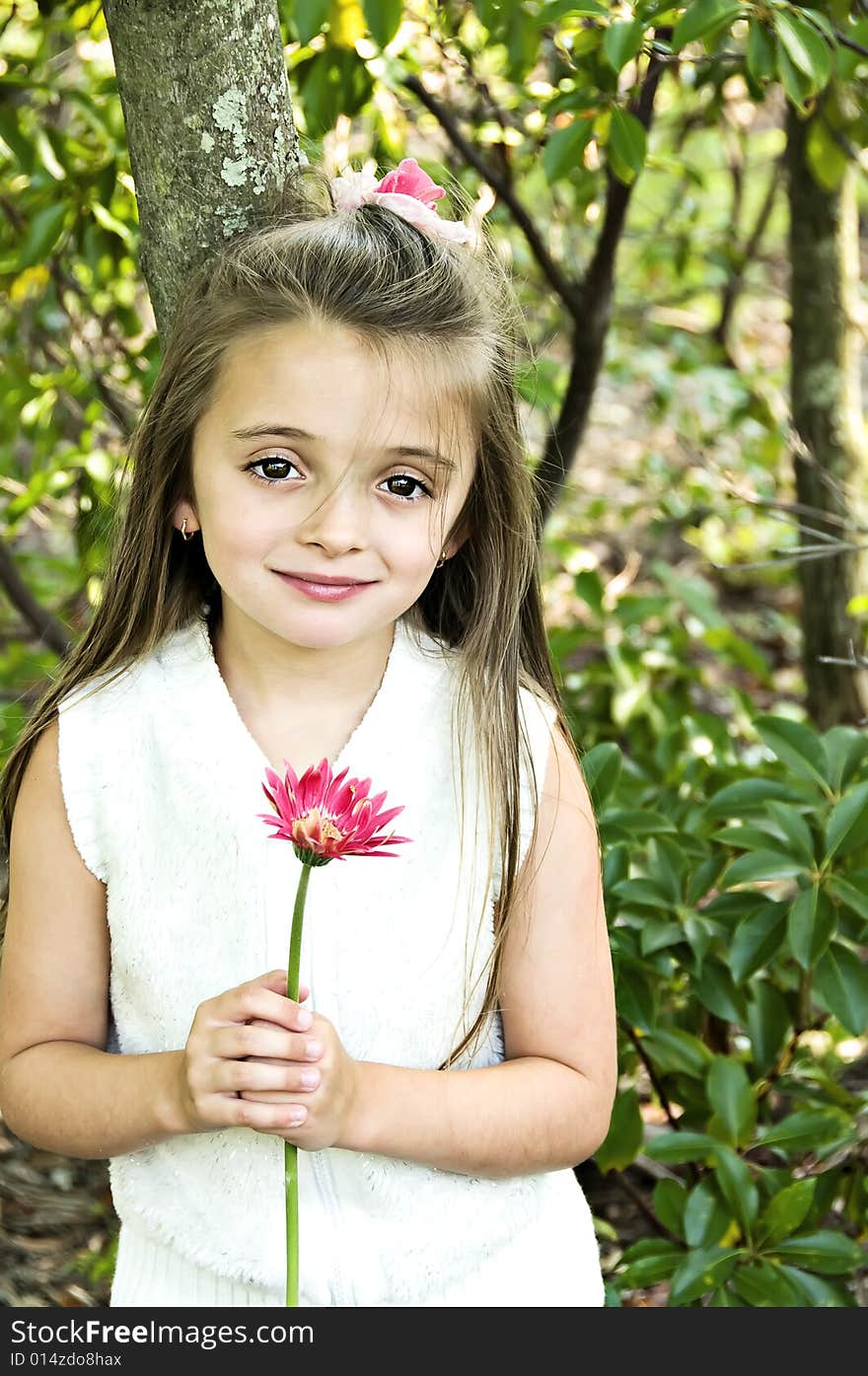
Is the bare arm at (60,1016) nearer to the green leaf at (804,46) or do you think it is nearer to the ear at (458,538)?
the ear at (458,538)

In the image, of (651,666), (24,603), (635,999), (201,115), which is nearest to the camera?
(201,115)

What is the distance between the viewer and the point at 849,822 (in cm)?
179

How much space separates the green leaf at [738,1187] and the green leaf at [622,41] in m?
1.22

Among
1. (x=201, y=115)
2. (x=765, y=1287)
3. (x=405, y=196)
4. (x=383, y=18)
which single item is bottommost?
(x=765, y=1287)

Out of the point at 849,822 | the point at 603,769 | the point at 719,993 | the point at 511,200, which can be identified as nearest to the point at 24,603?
the point at 511,200

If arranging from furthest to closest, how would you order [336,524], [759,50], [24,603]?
[24,603], [759,50], [336,524]

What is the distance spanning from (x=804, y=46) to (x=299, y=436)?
0.68 meters

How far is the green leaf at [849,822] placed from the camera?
5.88ft

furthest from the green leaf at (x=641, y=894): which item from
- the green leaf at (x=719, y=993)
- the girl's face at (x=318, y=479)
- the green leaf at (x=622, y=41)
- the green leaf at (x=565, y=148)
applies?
the green leaf at (x=622, y=41)

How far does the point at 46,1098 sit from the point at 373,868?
0.38 meters

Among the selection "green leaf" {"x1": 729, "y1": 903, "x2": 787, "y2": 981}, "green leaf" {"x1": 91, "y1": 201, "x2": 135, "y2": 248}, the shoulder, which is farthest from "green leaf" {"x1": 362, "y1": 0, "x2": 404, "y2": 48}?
"green leaf" {"x1": 729, "y1": 903, "x2": 787, "y2": 981}

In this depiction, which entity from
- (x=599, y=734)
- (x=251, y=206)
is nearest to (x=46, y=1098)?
(x=251, y=206)

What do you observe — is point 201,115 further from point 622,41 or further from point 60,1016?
point 60,1016

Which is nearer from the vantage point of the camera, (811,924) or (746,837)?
(811,924)
